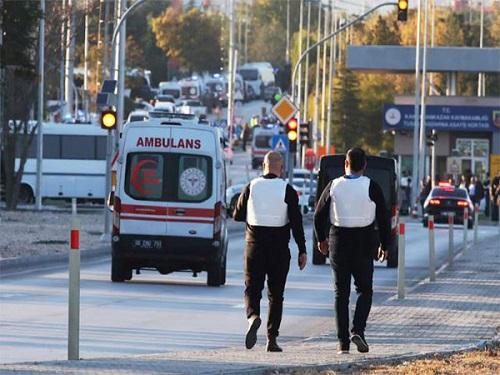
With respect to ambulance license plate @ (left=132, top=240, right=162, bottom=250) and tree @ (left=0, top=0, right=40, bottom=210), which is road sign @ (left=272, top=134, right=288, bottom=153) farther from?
ambulance license plate @ (left=132, top=240, right=162, bottom=250)

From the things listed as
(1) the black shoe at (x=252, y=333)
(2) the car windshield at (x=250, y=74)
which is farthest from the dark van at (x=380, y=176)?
(2) the car windshield at (x=250, y=74)

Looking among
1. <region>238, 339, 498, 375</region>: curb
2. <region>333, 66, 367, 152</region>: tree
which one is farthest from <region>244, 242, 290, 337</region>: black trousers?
<region>333, 66, 367, 152</region>: tree

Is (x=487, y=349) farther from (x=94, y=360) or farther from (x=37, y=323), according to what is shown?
(x=37, y=323)

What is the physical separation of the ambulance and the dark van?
665 centimetres

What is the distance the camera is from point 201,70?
534 ft

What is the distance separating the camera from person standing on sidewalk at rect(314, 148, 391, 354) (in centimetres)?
1467

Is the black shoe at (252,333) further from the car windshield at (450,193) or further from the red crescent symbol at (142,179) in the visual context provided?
the car windshield at (450,193)

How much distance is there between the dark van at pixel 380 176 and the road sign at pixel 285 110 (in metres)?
15.2

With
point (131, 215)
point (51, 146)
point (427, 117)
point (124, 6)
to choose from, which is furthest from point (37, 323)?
point (427, 117)

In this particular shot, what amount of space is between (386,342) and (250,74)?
489 ft

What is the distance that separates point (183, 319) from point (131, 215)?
237 inches

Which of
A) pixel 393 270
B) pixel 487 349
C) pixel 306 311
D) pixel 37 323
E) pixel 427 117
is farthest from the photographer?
pixel 427 117

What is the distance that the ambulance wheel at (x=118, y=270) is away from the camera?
2473 cm

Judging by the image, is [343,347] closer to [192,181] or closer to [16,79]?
[192,181]
